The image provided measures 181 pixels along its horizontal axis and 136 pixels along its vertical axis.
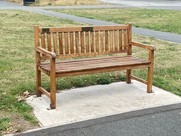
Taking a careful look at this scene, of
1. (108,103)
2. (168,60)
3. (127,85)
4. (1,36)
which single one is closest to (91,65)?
(108,103)

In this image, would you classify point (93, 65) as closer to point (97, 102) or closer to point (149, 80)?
point (97, 102)

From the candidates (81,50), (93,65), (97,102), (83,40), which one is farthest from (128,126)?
(83,40)

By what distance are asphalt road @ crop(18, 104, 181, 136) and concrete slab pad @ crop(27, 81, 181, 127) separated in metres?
0.15

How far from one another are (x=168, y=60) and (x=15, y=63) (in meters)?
3.19

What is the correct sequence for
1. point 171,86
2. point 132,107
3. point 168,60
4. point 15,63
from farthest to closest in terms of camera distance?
point 168,60, point 15,63, point 171,86, point 132,107

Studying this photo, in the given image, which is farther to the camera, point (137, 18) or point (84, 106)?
point (137, 18)

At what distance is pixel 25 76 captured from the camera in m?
6.69

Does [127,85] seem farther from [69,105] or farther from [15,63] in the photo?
[15,63]

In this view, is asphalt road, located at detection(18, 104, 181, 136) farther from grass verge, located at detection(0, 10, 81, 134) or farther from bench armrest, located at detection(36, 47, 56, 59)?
bench armrest, located at detection(36, 47, 56, 59)

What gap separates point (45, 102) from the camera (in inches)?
214

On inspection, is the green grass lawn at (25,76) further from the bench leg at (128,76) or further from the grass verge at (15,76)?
the bench leg at (128,76)

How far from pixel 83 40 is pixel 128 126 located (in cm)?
178

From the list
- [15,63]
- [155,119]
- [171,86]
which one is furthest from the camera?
[15,63]

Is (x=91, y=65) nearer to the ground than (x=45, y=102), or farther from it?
farther from it
